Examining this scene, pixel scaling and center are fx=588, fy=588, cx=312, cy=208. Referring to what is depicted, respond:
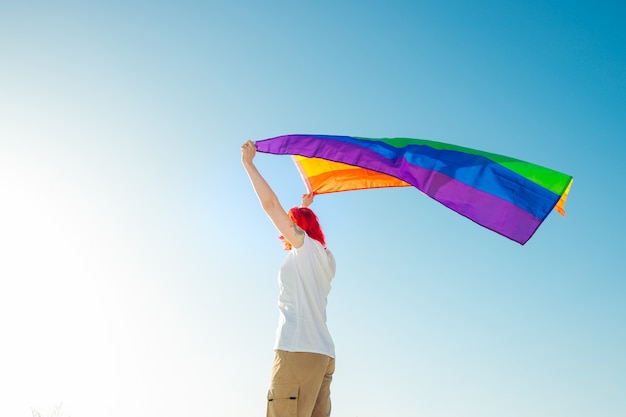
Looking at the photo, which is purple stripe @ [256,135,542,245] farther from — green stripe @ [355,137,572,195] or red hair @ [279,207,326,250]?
red hair @ [279,207,326,250]

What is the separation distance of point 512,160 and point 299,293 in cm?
301

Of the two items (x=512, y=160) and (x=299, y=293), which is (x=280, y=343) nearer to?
(x=299, y=293)

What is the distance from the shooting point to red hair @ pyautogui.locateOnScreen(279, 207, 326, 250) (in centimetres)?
465

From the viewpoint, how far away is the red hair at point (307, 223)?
15.3 ft

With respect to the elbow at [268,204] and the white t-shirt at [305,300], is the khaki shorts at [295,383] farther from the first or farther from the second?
the elbow at [268,204]

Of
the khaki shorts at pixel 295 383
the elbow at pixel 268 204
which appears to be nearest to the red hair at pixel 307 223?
the elbow at pixel 268 204

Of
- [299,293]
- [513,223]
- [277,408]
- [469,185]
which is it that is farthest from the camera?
[469,185]

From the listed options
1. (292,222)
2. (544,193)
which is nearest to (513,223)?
(544,193)

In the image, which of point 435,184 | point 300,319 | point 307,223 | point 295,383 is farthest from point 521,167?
point 295,383

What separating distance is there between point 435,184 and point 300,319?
228 cm

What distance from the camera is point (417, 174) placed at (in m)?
5.82

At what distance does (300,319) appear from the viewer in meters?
4.18

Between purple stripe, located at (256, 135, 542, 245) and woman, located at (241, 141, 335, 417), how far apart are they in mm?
1258

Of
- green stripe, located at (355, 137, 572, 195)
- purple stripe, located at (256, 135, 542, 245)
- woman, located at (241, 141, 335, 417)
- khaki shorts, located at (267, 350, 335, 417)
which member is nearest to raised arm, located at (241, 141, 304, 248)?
woman, located at (241, 141, 335, 417)
